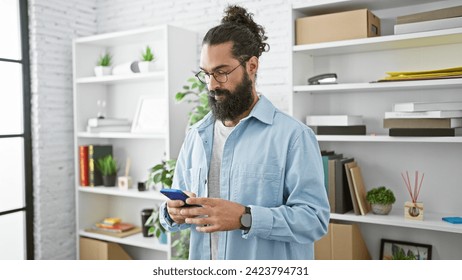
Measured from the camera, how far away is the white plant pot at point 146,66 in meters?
3.06

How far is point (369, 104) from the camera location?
2.47 meters

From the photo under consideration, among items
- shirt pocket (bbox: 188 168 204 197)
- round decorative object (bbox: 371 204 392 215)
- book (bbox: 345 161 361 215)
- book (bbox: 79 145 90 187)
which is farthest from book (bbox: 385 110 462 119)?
book (bbox: 79 145 90 187)

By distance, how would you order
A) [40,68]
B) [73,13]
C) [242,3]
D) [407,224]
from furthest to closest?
[73,13]
[40,68]
[242,3]
[407,224]

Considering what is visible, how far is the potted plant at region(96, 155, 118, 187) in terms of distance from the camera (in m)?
3.34

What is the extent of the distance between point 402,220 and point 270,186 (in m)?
1.07

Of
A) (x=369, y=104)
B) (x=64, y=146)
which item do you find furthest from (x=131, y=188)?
(x=369, y=104)

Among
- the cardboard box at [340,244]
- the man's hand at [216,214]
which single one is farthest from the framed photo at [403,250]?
the man's hand at [216,214]

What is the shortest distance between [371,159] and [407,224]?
18.4 inches

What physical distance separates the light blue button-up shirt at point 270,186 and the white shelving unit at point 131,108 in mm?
1459

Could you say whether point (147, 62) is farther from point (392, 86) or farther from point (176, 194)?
point (176, 194)

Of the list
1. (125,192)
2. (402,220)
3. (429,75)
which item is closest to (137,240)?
(125,192)

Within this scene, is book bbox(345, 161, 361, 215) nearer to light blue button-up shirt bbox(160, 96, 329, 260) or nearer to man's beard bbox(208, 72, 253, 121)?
light blue button-up shirt bbox(160, 96, 329, 260)

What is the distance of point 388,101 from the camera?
2.42 m
